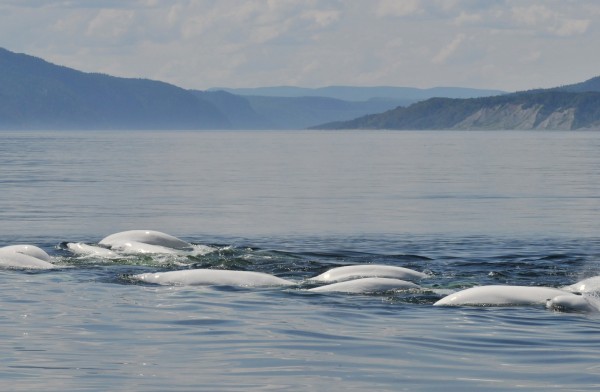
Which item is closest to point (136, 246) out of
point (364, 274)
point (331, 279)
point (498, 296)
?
point (331, 279)

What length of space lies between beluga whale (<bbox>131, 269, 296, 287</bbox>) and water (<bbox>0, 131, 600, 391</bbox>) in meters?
0.74

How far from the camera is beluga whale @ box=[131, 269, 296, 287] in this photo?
98.1ft

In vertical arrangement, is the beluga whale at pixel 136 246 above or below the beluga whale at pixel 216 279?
above

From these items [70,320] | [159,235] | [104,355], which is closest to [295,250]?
[159,235]

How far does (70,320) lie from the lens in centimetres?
2438

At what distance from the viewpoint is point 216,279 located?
98.8 ft

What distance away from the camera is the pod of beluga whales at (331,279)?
26422 mm

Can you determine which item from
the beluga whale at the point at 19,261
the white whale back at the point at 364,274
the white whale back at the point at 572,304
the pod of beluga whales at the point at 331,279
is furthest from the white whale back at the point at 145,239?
the white whale back at the point at 572,304

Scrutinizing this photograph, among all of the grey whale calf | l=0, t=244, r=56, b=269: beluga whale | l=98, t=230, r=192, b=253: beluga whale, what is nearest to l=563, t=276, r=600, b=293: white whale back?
the grey whale calf

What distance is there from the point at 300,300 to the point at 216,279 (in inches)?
133

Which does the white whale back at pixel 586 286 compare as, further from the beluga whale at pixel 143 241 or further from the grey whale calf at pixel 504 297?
the beluga whale at pixel 143 241

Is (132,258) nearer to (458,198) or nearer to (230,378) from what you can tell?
(230,378)

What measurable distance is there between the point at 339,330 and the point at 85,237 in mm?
22197

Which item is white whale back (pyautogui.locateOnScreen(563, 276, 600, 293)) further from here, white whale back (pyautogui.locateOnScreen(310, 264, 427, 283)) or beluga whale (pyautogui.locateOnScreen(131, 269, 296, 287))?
beluga whale (pyautogui.locateOnScreen(131, 269, 296, 287))
